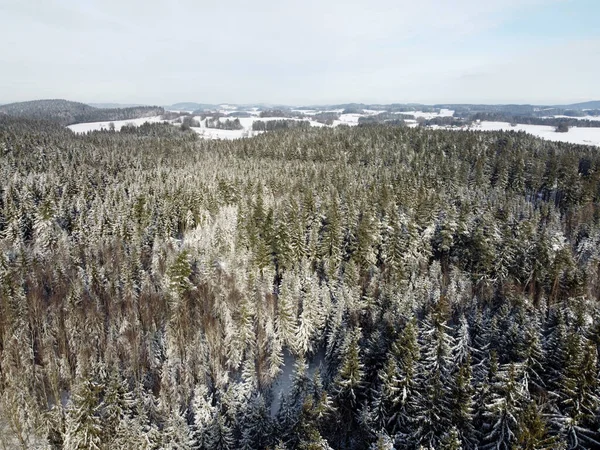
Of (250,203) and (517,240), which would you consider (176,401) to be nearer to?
(250,203)

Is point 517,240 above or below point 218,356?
above

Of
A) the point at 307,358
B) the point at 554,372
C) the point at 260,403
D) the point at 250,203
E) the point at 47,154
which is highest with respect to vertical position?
the point at 47,154

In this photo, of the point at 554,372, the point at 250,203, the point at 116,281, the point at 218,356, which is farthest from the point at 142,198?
the point at 554,372

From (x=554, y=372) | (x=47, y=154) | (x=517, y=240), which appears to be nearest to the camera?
(x=554, y=372)

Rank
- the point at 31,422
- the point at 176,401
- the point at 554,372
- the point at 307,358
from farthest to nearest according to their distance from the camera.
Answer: the point at 307,358 < the point at 176,401 < the point at 31,422 < the point at 554,372

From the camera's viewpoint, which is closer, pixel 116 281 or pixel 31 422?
pixel 31 422

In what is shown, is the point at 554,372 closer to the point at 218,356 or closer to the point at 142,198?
the point at 218,356

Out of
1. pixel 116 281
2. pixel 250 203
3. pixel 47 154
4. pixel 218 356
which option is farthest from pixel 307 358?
pixel 47 154
